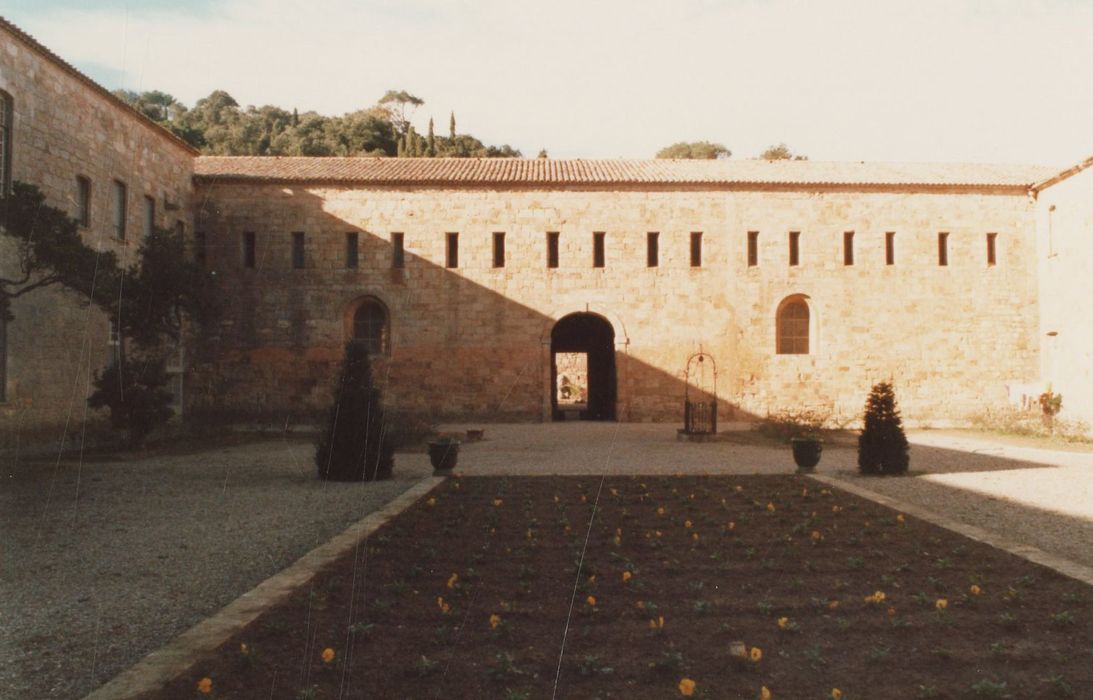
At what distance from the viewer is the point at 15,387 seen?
1506 centimetres

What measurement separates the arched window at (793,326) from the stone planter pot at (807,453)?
41.4 ft

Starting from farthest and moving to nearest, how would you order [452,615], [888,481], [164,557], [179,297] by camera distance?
[179,297] < [888,481] < [164,557] < [452,615]

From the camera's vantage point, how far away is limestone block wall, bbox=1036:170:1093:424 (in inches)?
827

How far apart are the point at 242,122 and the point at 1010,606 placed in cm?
5947

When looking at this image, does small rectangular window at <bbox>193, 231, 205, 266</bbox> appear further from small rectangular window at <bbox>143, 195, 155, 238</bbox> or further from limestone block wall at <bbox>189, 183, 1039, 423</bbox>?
small rectangular window at <bbox>143, 195, 155, 238</bbox>

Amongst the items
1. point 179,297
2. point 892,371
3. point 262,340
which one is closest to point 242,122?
point 262,340

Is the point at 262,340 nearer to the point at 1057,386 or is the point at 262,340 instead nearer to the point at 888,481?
the point at 888,481

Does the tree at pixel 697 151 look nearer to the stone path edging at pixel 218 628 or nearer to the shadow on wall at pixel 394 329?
the shadow on wall at pixel 394 329

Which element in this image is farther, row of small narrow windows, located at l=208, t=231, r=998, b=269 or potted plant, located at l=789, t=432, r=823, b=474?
row of small narrow windows, located at l=208, t=231, r=998, b=269

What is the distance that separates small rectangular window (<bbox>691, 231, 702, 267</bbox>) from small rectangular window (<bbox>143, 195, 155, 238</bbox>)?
1491cm

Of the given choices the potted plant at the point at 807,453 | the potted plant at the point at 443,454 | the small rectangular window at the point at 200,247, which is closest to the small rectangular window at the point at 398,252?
the small rectangular window at the point at 200,247

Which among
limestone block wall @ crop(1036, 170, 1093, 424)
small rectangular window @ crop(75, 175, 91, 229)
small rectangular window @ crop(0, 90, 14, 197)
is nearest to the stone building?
limestone block wall @ crop(1036, 170, 1093, 424)

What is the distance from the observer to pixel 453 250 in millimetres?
24125

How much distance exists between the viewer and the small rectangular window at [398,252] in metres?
23.9
